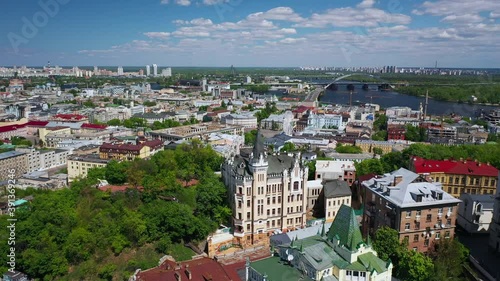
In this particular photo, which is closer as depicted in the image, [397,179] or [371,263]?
[371,263]

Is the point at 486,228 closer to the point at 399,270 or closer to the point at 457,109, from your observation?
the point at 399,270

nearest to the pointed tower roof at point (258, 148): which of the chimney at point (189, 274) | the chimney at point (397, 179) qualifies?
the chimney at point (397, 179)

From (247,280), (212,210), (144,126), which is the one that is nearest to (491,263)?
(247,280)

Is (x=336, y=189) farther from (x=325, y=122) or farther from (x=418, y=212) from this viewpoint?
(x=325, y=122)

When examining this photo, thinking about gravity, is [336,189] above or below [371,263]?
below

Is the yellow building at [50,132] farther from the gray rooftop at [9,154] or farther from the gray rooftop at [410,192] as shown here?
the gray rooftop at [410,192]

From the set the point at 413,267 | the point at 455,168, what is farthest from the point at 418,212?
the point at 455,168

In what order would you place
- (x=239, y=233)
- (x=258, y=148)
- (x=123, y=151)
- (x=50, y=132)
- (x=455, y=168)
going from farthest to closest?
(x=50, y=132)
(x=123, y=151)
(x=455, y=168)
(x=239, y=233)
(x=258, y=148)
